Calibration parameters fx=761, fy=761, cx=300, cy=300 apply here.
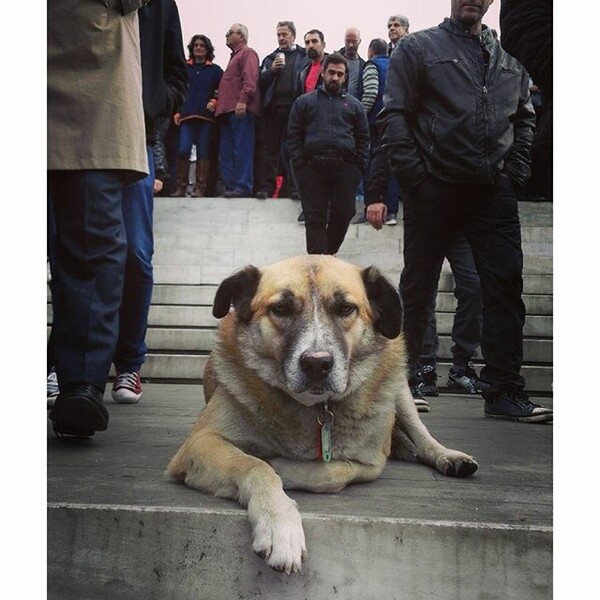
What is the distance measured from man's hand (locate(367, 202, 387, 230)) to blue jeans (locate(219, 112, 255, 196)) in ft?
2.18

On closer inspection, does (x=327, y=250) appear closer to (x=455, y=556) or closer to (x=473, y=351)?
(x=473, y=351)

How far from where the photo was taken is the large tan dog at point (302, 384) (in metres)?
1.94

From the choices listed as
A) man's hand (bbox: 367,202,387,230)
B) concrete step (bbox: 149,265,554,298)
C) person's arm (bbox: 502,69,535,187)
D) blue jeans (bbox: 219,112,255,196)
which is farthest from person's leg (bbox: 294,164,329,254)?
person's arm (bbox: 502,69,535,187)

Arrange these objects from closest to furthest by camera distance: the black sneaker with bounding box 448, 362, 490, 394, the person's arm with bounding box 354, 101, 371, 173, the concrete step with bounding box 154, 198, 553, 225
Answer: the black sneaker with bounding box 448, 362, 490, 394, the concrete step with bounding box 154, 198, 553, 225, the person's arm with bounding box 354, 101, 371, 173

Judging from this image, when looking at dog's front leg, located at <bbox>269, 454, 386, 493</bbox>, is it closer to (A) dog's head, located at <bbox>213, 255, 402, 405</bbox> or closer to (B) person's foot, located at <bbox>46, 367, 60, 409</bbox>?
(A) dog's head, located at <bbox>213, 255, 402, 405</bbox>

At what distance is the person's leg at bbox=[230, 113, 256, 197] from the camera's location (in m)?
3.20

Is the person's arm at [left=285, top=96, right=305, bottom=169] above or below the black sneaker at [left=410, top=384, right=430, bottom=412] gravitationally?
above

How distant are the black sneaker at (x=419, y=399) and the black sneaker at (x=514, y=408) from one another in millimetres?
262

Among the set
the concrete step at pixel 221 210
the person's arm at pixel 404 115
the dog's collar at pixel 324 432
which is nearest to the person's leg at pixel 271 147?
the concrete step at pixel 221 210

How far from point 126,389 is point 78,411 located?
1.11 m

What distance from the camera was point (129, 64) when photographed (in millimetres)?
2371

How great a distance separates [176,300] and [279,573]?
2.68 m

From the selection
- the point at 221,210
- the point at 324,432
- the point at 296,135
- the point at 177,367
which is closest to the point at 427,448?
the point at 324,432
